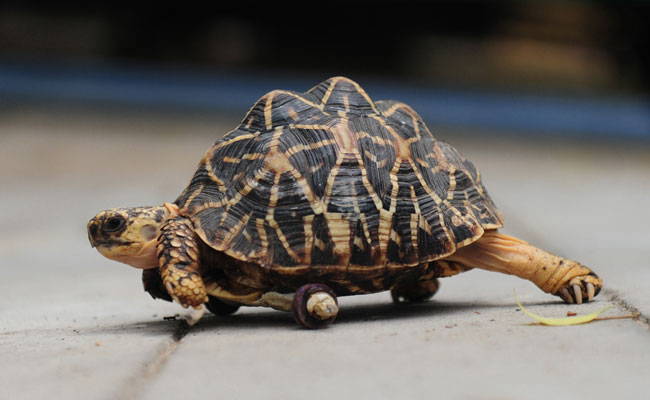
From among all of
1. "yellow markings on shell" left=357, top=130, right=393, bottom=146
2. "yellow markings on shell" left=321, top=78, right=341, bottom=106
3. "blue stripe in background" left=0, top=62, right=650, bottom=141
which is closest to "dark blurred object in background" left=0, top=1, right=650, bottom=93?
"blue stripe in background" left=0, top=62, right=650, bottom=141

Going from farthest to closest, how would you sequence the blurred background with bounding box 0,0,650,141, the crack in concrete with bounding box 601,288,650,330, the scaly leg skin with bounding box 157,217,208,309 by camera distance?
the blurred background with bounding box 0,0,650,141
the scaly leg skin with bounding box 157,217,208,309
the crack in concrete with bounding box 601,288,650,330

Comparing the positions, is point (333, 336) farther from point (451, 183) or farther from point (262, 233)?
point (451, 183)

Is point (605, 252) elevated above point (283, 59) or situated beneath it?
situated beneath

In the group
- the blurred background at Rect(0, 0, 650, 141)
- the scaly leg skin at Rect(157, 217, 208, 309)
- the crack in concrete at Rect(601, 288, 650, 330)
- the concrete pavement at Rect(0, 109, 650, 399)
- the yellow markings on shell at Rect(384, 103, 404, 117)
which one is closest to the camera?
the concrete pavement at Rect(0, 109, 650, 399)

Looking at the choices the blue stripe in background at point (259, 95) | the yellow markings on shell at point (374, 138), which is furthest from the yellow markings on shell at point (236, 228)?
the blue stripe in background at point (259, 95)

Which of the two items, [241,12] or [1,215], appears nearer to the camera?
[1,215]

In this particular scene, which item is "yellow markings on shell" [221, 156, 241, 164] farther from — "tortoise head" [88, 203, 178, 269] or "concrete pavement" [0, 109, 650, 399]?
"concrete pavement" [0, 109, 650, 399]

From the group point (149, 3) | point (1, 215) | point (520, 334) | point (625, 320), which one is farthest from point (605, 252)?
point (149, 3)

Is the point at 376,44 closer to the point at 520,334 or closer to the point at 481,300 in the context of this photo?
the point at 481,300

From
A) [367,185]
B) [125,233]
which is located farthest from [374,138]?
[125,233]
